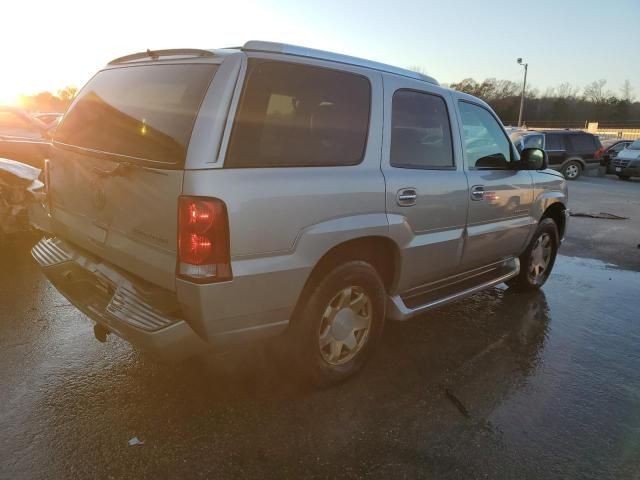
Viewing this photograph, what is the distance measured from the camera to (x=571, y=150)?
59.4ft

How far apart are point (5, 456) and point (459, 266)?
10.5ft

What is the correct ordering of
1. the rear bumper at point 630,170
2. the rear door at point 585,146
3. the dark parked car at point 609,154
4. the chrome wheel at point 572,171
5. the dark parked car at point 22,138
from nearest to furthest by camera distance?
the dark parked car at point 22,138 < the rear door at point 585,146 < the chrome wheel at point 572,171 < the rear bumper at point 630,170 < the dark parked car at point 609,154

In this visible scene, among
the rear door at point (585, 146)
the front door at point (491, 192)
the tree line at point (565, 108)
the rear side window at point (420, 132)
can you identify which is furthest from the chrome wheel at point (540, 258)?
the tree line at point (565, 108)

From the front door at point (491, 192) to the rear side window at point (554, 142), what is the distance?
14.5 meters

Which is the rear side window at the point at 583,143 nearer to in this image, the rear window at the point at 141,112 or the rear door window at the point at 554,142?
the rear door window at the point at 554,142

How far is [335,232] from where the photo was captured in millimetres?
2727

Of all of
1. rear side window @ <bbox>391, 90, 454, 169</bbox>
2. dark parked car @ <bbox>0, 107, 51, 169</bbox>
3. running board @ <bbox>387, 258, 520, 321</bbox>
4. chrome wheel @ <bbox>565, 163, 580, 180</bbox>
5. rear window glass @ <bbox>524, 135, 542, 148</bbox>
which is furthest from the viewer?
chrome wheel @ <bbox>565, 163, 580, 180</bbox>

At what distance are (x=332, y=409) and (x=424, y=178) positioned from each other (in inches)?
64.3

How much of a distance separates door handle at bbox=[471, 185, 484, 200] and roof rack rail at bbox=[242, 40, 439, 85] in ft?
3.01

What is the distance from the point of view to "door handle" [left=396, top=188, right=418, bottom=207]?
3.13 m

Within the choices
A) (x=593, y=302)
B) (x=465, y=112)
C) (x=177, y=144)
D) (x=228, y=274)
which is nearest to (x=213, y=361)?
(x=228, y=274)

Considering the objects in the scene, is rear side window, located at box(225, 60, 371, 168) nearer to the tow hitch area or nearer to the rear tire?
the tow hitch area

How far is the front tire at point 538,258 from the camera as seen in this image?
5.03 meters

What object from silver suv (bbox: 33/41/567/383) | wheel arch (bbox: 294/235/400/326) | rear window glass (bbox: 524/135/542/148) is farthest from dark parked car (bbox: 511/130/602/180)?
wheel arch (bbox: 294/235/400/326)
